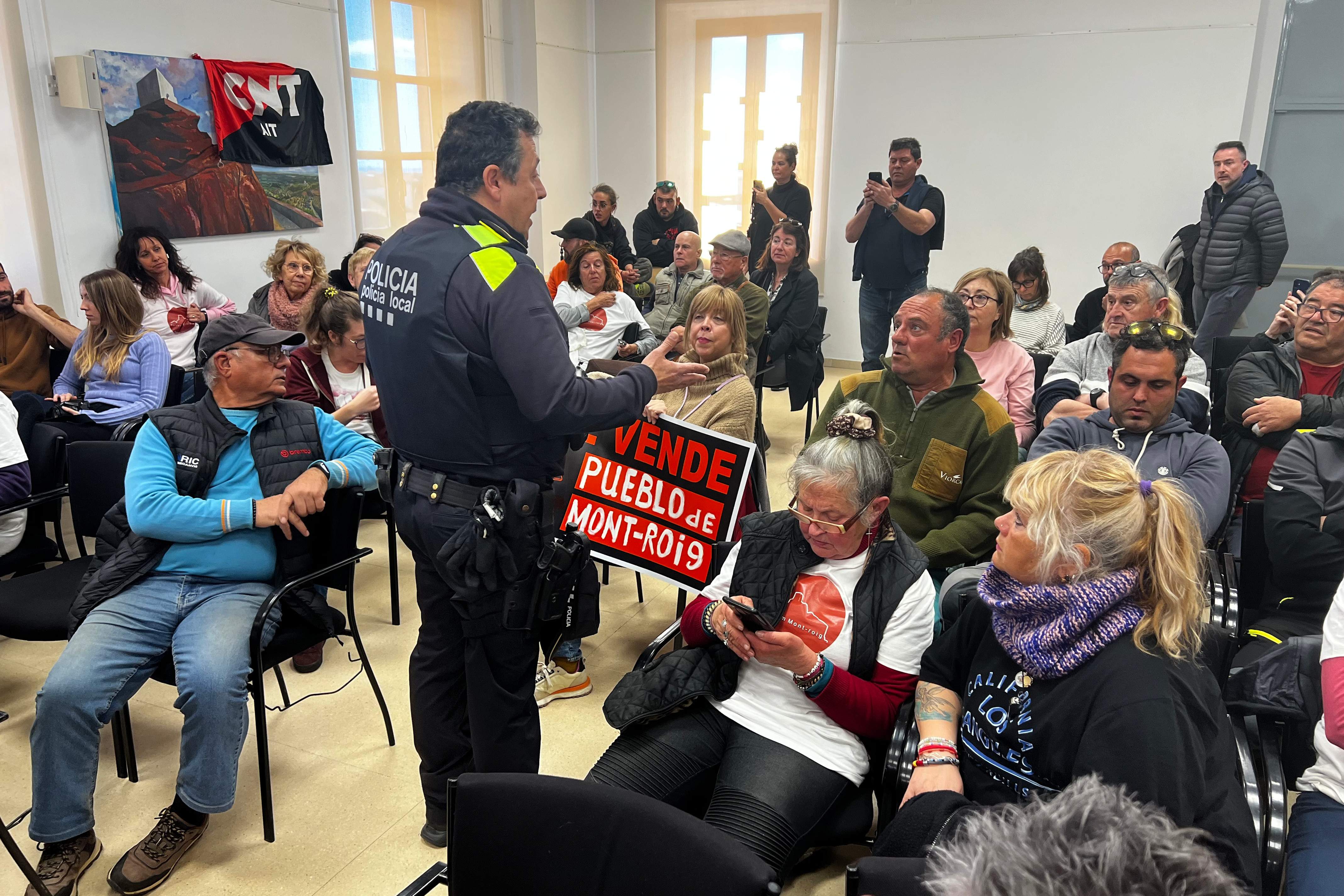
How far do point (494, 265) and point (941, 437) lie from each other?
1.42 m

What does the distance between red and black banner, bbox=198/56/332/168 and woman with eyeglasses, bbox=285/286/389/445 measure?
2.83 meters

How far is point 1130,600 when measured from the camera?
4.96 ft

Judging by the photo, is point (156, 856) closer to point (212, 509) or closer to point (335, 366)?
point (212, 509)

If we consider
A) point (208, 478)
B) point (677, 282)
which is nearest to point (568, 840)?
point (208, 478)

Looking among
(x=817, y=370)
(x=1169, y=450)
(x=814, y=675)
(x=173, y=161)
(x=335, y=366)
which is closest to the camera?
(x=814, y=675)

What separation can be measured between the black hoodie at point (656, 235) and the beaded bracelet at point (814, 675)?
19.1 feet

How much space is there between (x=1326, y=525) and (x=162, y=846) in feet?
9.85

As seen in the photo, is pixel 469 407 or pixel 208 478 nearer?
pixel 469 407

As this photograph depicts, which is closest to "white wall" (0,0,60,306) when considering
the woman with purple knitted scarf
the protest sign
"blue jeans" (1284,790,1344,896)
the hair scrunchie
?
the protest sign

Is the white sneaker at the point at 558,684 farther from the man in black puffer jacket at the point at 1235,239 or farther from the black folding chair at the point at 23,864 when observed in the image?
the man in black puffer jacket at the point at 1235,239

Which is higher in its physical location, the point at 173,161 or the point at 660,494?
the point at 173,161

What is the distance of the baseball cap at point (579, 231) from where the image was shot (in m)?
6.26

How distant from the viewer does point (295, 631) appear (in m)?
2.40

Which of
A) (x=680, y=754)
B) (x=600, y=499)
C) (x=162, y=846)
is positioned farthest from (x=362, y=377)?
(x=680, y=754)
